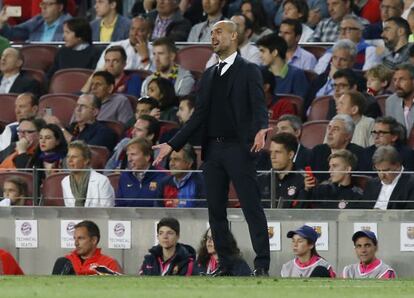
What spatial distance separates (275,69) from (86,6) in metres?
5.90

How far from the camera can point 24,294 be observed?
9852 millimetres

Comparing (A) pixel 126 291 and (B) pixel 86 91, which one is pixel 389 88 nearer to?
(B) pixel 86 91

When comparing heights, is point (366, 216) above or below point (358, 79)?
below

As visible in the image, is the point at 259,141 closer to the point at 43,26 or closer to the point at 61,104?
the point at 61,104

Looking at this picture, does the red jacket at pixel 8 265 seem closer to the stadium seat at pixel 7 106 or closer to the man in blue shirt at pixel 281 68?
the stadium seat at pixel 7 106

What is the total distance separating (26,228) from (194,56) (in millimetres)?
4016

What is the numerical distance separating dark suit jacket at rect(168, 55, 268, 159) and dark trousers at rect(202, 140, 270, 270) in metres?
0.13

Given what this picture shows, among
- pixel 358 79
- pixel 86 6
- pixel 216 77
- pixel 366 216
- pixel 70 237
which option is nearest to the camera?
pixel 216 77

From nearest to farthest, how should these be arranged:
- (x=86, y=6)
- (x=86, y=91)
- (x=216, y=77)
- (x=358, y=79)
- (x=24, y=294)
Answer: (x=24, y=294), (x=216, y=77), (x=358, y=79), (x=86, y=91), (x=86, y=6)

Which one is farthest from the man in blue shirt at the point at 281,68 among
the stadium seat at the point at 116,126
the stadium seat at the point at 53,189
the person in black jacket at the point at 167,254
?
the person in black jacket at the point at 167,254

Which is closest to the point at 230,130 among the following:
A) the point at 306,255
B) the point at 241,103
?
the point at 241,103

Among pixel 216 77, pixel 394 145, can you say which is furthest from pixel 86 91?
pixel 216 77

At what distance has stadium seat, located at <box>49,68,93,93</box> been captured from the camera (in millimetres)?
18625

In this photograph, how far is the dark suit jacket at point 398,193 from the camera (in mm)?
14250
